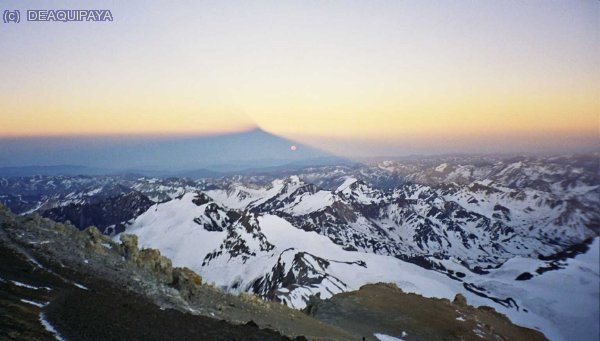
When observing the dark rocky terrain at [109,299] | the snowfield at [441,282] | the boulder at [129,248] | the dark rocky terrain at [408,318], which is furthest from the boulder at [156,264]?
the snowfield at [441,282]

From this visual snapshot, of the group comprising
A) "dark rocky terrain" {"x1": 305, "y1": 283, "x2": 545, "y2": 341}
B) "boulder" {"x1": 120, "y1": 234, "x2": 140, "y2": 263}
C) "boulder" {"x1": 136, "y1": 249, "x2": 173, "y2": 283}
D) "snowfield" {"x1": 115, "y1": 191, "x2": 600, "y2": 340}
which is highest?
"boulder" {"x1": 120, "y1": 234, "x2": 140, "y2": 263}

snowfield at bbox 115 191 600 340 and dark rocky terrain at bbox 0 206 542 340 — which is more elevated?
dark rocky terrain at bbox 0 206 542 340

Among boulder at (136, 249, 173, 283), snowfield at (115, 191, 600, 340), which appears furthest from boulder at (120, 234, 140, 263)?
snowfield at (115, 191, 600, 340)

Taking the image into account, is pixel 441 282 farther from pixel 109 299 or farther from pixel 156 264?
pixel 109 299

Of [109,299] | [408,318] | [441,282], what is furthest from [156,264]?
[441,282]

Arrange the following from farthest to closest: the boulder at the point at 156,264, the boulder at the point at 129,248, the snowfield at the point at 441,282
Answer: the snowfield at the point at 441,282 → the boulder at the point at 129,248 → the boulder at the point at 156,264

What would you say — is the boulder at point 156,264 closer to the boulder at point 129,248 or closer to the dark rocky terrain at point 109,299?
the dark rocky terrain at point 109,299

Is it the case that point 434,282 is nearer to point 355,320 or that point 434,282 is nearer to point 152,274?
point 355,320

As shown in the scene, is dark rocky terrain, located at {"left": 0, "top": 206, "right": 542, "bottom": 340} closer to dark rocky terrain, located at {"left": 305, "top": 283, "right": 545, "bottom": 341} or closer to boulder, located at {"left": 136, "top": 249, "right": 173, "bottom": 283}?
boulder, located at {"left": 136, "top": 249, "right": 173, "bottom": 283}

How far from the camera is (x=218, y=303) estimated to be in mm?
24922

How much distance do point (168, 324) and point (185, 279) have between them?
31.4 feet

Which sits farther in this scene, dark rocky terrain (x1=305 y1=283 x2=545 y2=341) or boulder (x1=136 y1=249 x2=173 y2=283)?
dark rocky terrain (x1=305 y1=283 x2=545 y2=341)

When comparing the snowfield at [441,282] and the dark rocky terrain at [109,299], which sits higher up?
the dark rocky terrain at [109,299]

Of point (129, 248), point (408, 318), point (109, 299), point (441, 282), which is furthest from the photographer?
point (441, 282)
